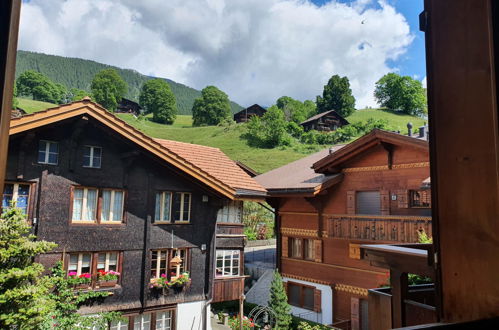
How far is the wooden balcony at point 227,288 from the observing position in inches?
527

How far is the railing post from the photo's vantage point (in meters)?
2.71

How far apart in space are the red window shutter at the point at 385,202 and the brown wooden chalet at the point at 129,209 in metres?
4.35

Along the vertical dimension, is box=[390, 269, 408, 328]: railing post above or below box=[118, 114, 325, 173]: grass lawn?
below

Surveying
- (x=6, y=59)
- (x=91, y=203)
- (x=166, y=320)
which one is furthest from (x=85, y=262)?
A: (x=6, y=59)

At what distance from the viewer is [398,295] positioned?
2.75 metres

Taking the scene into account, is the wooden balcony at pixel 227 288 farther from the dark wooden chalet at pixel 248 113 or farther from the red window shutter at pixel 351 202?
the dark wooden chalet at pixel 248 113

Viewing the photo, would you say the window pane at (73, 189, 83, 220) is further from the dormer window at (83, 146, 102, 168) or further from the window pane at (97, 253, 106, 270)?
→ the window pane at (97, 253, 106, 270)

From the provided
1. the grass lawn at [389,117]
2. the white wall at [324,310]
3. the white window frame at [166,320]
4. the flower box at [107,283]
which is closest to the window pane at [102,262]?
the flower box at [107,283]

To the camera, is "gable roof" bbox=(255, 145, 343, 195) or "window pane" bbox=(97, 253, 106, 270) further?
"gable roof" bbox=(255, 145, 343, 195)

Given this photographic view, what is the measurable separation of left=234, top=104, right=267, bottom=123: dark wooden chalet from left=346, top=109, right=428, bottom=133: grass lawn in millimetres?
15360

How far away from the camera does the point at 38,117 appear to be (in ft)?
31.3

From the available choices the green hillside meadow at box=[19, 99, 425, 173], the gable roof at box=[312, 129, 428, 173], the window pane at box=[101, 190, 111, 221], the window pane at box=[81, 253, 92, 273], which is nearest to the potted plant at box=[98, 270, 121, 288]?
the window pane at box=[81, 253, 92, 273]

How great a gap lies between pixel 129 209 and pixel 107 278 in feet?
6.72

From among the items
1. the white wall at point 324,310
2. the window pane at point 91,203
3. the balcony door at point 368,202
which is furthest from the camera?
the white wall at point 324,310
